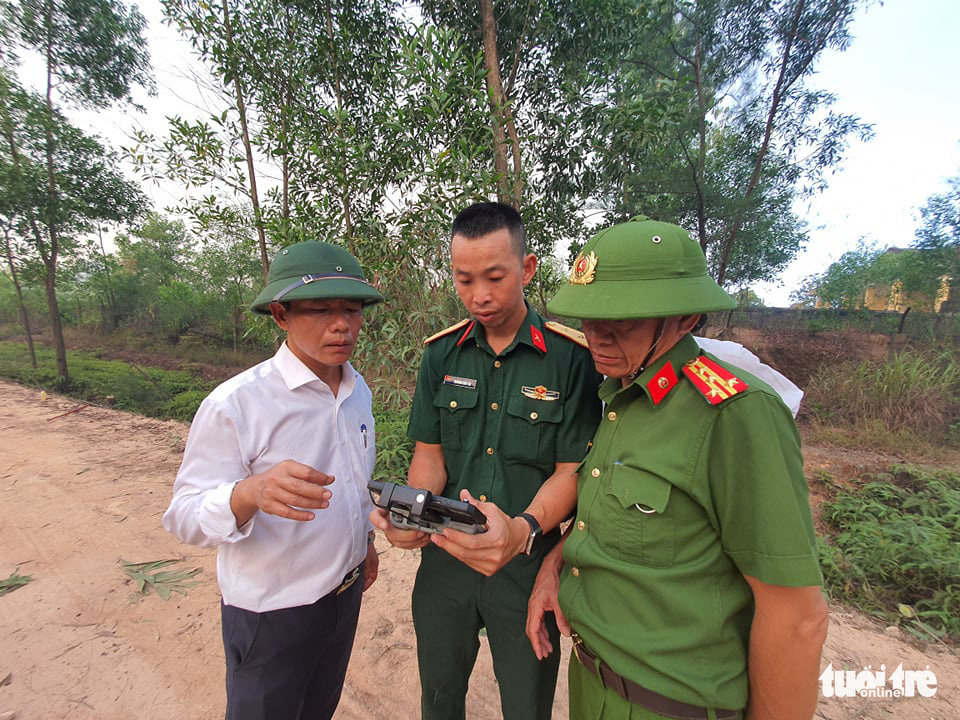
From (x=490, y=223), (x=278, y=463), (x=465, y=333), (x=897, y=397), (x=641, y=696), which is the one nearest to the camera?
(x=641, y=696)

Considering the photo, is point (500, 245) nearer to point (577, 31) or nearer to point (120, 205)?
point (577, 31)

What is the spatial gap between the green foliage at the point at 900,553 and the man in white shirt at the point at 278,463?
4506 millimetres

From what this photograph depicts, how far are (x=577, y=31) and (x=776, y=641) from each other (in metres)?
6.55

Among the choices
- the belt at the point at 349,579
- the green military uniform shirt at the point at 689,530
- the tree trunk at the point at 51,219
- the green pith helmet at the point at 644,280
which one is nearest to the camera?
the green military uniform shirt at the point at 689,530

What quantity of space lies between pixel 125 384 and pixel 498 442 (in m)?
12.3

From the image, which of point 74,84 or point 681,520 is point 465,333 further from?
point 74,84

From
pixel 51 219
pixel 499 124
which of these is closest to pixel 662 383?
pixel 499 124

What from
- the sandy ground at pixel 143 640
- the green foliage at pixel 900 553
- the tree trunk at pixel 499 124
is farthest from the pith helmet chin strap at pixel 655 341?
the green foliage at pixel 900 553

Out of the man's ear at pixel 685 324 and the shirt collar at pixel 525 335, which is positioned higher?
the man's ear at pixel 685 324

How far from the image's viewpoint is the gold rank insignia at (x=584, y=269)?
1.29 metres

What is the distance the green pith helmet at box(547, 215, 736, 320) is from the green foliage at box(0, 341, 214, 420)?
32.2ft

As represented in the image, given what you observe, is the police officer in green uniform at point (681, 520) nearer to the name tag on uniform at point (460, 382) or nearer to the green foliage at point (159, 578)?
the name tag on uniform at point (460, 382)

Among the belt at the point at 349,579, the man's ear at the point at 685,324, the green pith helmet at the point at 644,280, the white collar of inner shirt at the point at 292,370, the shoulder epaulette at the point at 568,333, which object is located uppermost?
the green pith helmet at the point at 644,280

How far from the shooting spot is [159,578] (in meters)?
3.87
